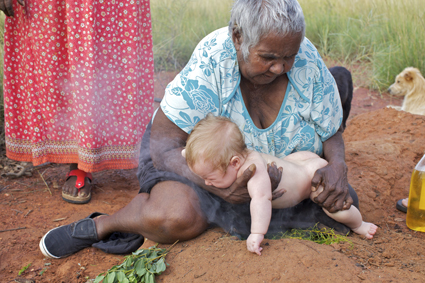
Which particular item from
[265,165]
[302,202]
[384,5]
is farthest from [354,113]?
[265,165]

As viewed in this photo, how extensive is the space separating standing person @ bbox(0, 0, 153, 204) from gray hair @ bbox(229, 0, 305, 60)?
1.43 meters

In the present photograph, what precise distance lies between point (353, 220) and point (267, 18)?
1.35m

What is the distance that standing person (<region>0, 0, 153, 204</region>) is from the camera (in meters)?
3.14

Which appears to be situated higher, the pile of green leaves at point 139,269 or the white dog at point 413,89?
the white dog at point 413,89

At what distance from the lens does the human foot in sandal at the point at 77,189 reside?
3516 mm

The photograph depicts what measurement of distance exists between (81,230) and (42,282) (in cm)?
39

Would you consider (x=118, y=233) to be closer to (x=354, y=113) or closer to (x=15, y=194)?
(x=15, y=194)

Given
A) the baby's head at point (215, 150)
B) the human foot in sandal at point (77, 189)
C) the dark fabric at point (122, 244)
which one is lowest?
the human foot in sandal at point (77, 189)

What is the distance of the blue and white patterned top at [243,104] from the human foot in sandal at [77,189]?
1.50 meters

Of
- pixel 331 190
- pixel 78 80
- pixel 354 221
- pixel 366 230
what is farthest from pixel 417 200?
pixel 78 80

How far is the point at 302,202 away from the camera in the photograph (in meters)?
2.68

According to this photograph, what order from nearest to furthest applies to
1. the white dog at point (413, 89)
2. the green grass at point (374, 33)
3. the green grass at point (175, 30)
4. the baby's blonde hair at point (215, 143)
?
the baby's blonde hair at point (215, 143), the white dog at point (413, 89), the green grass at point (374, 33), the green grass at point (175, 30)

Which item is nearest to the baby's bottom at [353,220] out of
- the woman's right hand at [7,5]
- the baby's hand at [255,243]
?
the baby's hand at [255,243]

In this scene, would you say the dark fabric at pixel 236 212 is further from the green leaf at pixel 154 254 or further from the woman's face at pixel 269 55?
the woman's face at pixel 269 55
